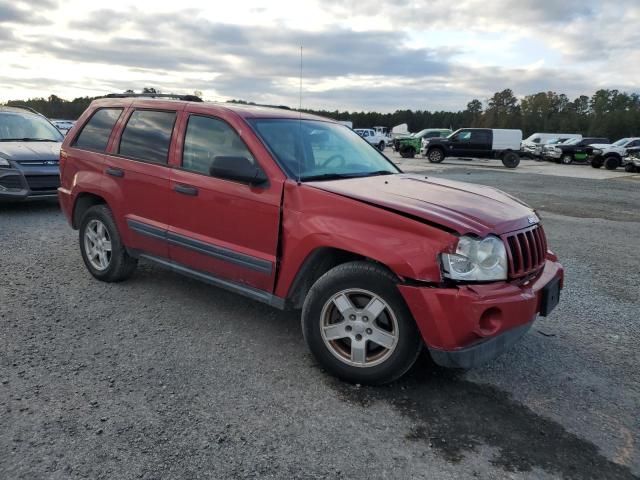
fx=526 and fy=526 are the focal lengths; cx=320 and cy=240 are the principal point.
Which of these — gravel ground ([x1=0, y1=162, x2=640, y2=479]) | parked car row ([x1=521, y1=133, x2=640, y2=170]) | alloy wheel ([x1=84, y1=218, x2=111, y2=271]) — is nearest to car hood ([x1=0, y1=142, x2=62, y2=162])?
gravel ground ([x1=0, y1=162, x2=640, y2=479])

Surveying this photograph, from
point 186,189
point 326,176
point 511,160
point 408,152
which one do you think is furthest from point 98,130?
point 408,152

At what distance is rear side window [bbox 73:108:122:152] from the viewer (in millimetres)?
5008

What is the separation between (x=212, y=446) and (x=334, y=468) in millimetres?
630

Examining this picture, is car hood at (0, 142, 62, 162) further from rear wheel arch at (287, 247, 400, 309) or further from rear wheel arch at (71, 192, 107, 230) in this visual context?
rear wheel arch at (287, 247, 400, 309)

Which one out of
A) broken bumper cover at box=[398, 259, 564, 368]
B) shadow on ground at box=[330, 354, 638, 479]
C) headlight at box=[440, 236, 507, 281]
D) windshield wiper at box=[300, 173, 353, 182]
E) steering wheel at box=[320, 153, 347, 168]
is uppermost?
steering wheel at box=[320, 153, 347, 168]

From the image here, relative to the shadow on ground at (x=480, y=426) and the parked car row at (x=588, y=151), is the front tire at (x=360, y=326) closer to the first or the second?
the shadow on ground at (x=480, y=426)

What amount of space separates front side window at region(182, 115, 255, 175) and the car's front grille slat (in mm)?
1923

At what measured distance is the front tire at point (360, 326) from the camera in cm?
311

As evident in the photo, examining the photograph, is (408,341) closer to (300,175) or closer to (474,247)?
(474,247)

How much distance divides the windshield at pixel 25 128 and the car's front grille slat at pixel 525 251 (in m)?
8.67

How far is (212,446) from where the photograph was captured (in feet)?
8.75

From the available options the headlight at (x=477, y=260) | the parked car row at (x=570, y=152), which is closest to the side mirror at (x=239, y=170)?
the headlight at (x=477, y=260)

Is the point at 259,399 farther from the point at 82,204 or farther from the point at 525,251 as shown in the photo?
the point at 82,204

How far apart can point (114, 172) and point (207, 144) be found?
45.1 inches
